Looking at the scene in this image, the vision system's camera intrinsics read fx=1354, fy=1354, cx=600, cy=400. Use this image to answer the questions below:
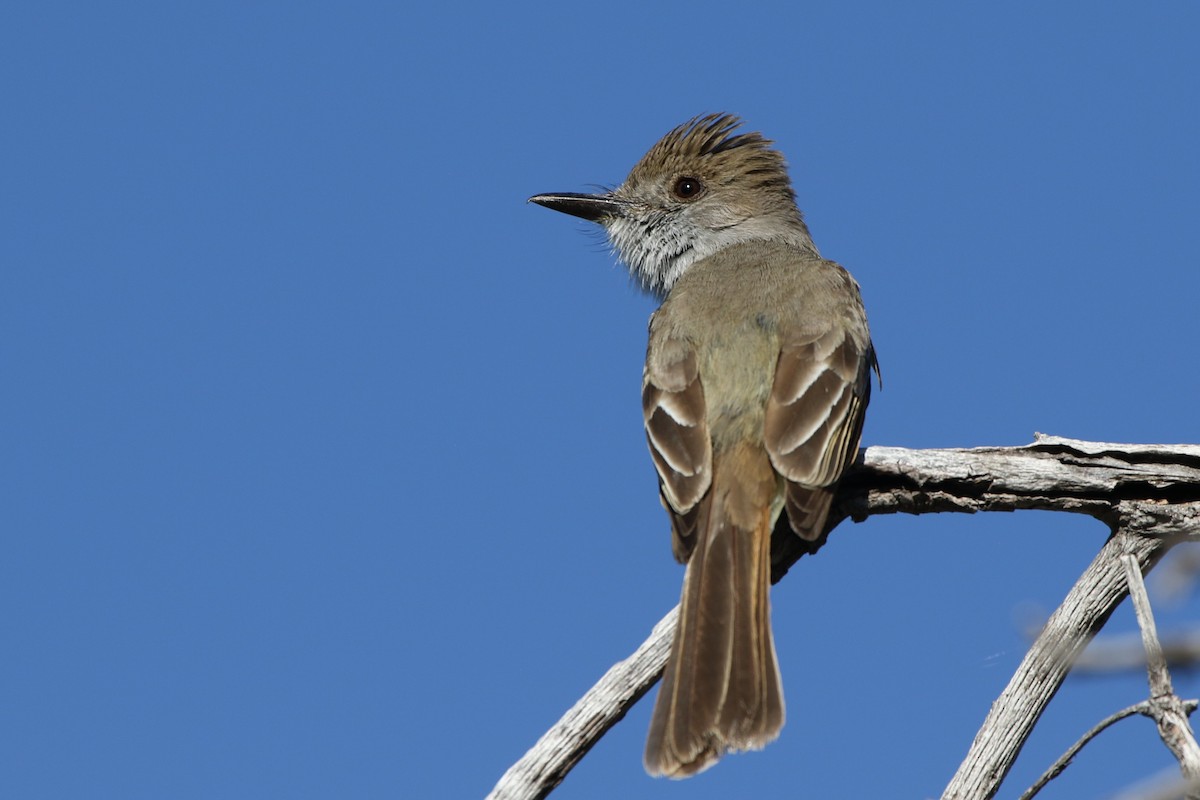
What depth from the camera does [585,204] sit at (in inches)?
365

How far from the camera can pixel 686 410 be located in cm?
629

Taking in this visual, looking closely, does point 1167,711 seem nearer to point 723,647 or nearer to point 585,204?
point 723,647

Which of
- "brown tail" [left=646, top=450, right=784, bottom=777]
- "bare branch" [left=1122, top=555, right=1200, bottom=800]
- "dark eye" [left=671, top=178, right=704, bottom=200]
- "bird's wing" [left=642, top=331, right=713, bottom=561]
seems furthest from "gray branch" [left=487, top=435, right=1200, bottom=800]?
"dark eye" [left=671, top=178, right=704, bottom=200]

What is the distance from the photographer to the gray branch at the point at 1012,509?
167 inches

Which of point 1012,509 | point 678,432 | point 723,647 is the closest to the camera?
point 723,647

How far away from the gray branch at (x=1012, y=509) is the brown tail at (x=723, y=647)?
5.5 inches

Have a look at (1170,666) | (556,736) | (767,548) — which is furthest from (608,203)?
(1170,666)

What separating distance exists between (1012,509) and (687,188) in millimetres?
4217

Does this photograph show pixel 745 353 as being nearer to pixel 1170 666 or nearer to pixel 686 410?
pixel 686 410

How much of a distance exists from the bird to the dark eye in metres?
0.54

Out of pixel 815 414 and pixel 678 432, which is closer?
pixel 815 414

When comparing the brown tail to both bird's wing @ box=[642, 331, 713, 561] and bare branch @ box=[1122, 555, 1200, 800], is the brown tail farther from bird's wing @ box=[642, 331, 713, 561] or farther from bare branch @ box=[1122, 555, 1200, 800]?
bare branch @ box=[1122, 555, 1200, 800]

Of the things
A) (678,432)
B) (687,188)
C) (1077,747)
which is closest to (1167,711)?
(1077,747)

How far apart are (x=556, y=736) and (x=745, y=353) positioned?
2.81 metres
